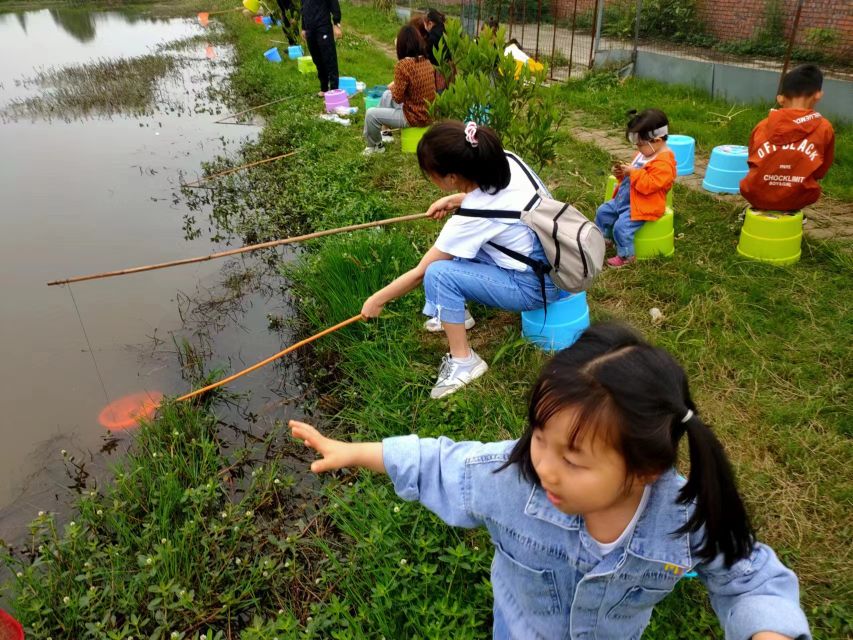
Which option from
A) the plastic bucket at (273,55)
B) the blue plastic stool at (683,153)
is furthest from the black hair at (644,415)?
the plastic bucket at (273,55)

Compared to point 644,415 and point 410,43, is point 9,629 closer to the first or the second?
point 644,415

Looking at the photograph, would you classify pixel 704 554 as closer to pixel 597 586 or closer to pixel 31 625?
pixel 597 586

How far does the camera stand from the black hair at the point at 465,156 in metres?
2.69

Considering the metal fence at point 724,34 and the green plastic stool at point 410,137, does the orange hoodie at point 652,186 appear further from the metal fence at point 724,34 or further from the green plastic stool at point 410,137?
the metal fence at point 724,34

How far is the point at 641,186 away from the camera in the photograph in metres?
3.81

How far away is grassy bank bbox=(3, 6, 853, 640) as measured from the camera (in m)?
2.09

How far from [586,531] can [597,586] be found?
128 millimetres

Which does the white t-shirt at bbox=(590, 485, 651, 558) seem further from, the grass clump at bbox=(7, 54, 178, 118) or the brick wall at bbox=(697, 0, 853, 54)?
the grass clump at bbox=(7, 54, 178, 118)

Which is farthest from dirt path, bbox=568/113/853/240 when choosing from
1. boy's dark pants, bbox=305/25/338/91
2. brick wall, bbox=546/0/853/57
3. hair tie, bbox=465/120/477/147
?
boy's dark pants, bbox=305/25/338/91

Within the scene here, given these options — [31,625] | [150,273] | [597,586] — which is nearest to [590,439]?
[597,586]

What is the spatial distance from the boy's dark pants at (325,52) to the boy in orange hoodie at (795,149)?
5798 millimetres

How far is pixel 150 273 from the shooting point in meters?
4.82

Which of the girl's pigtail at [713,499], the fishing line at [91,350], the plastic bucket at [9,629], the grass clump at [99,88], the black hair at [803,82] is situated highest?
the black hair at [803,82]

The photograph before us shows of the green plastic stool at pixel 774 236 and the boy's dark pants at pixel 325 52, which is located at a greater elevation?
the boy's dark pants at pixel 325 52
